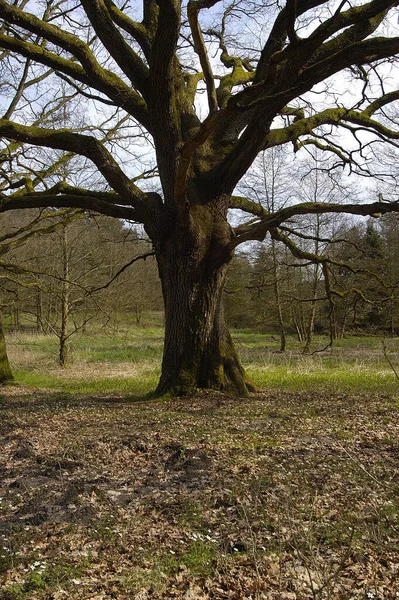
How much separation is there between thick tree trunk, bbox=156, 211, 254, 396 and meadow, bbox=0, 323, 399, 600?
1.95 ft

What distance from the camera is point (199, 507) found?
392cm

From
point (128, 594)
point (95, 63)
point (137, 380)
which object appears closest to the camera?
point (128, 594)

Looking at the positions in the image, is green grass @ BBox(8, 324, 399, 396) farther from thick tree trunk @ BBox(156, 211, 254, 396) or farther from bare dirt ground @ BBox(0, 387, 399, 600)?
bare dirt ground @ BBox(0, 387, 399, 600)

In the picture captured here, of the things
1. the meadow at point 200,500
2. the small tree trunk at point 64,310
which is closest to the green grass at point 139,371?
the small tree trunk at point 64,310

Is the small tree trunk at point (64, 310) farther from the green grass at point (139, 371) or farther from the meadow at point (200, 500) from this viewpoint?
the meadow at point (200, 500)

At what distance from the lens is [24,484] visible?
4.26m

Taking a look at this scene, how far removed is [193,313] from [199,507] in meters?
4.85

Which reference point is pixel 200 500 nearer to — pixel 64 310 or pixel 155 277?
pixel 64 310

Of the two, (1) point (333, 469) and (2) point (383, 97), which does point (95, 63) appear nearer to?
(2) point (383, 97)

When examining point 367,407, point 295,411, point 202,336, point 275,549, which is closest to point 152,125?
point 202,336

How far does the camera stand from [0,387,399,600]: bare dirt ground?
2.85 m

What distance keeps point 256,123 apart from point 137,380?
8184 mm

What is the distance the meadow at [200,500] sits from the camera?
2.86 metres

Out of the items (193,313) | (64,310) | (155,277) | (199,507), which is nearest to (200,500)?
(199,507)
